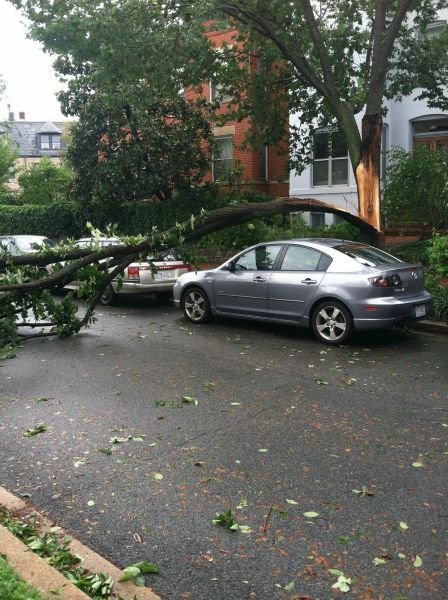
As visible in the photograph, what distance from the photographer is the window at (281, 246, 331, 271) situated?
9.28m

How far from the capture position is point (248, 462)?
4.79 m

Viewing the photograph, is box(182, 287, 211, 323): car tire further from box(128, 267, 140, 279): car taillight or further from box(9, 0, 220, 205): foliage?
box(9, 0, 220, 205): foliage

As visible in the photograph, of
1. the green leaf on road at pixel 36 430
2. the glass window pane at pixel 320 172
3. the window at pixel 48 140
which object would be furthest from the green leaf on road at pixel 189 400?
the window at pixel 48 140

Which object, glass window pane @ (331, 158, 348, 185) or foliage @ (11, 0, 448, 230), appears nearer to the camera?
foliage @ (11, 0, 448, 230)

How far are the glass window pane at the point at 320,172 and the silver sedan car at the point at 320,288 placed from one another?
13.4 m

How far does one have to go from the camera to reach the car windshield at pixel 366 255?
9.04 meters

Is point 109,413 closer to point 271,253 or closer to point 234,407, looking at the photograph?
point 234,407

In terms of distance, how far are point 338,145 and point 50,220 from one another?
40.1 feet

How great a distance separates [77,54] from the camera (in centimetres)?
1284

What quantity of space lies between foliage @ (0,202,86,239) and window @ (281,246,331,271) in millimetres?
15986

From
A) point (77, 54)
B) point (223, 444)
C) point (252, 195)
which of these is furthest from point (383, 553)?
point (252, 195)

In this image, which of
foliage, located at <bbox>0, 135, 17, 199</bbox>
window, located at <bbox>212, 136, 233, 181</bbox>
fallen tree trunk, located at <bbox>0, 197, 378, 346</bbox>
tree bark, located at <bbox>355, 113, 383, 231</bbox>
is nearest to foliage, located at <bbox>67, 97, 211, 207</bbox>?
window, located at <bbox>212, 136, 233, 181</bbox>

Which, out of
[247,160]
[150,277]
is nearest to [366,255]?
[150,277]

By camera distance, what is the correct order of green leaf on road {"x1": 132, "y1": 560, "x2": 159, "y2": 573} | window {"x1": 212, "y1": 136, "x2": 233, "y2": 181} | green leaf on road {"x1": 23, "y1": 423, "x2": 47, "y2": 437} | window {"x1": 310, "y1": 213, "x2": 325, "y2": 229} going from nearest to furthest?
green leaf on road {"x1": 132, "y1": 560, "x2": 159, "y2": 573}
green leaf on road {"x1": 23, "y1": 423, "x2": 47, "y2": 437}
window {"x1": 310, "y1": 213, "x2": 325, "y2": 229}
window {"x1": 212, "y1": 136, "x2": 233, "y2": 181}
